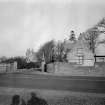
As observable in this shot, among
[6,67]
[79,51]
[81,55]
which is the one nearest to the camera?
[6,67]

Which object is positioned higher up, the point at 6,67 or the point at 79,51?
the point at 79,51

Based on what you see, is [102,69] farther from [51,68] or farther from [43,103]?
[43,103]

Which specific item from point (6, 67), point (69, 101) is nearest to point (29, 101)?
point (69, 101)

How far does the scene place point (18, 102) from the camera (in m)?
6.18

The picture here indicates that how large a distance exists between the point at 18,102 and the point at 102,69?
2185 centimetres

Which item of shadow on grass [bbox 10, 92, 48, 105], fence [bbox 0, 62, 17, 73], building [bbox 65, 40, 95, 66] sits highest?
building [bbox 65, 40, 95, 66]

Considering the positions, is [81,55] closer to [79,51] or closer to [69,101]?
[79,51]

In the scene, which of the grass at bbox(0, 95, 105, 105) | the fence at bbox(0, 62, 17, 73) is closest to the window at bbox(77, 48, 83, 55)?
the fence at bbox(0, 62, 17, 73)

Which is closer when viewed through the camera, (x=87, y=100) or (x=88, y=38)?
(x=87, y=100)

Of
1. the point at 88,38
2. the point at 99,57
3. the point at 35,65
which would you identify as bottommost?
the point at 35,65

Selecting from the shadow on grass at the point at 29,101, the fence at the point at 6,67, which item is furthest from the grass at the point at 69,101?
the fence at the point at 6,67

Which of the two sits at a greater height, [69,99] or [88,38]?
[88,38]

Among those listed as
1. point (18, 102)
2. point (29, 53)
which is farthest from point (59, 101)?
point (29, 53)

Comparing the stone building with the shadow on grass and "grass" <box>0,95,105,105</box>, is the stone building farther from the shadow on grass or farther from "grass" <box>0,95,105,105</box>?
the shadow on grass
